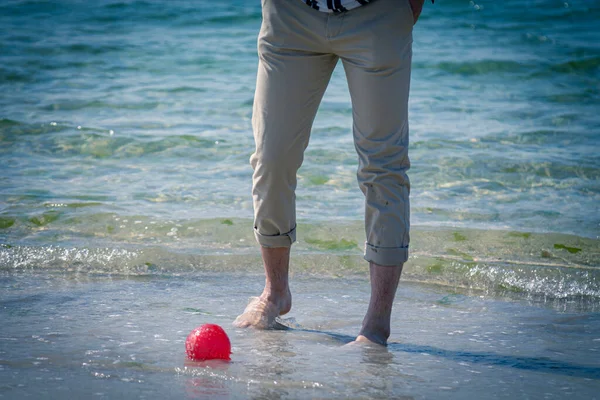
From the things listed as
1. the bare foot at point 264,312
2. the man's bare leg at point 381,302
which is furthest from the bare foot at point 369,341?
the bare foot at point 264,312

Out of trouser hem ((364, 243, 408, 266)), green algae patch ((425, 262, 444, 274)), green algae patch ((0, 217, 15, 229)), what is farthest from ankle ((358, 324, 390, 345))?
green algae patch ((0, 217, 15, 229))

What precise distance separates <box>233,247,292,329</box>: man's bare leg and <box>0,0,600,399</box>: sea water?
0.30 feet

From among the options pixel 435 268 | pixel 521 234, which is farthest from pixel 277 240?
pixel 521 234

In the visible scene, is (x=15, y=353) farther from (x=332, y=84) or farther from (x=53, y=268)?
(x=332, y=84)

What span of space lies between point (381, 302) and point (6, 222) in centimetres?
305

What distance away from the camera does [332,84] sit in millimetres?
11188

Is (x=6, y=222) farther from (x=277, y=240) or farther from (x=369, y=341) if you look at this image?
(x=369, y=341)

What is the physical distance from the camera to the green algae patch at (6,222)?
492 cm

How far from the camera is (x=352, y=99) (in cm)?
284

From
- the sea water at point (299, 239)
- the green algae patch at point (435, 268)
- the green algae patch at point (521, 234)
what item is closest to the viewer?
the sea water at point (299, 239)

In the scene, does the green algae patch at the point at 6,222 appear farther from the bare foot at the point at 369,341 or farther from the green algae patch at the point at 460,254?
the bare foot at the point at 369,341

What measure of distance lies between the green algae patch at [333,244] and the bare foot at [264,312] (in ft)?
4.88

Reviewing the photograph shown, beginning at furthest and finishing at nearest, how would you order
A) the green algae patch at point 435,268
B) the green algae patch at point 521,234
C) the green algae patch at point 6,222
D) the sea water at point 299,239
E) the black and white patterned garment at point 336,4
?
the green algae patch at point 6,222, the green algae patch at point 521,234, the green algae patch at point 435,268, the black and white patterned garment at point 336,4, the sea water at point 299,239

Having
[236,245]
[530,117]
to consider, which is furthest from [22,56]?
[236,245]
